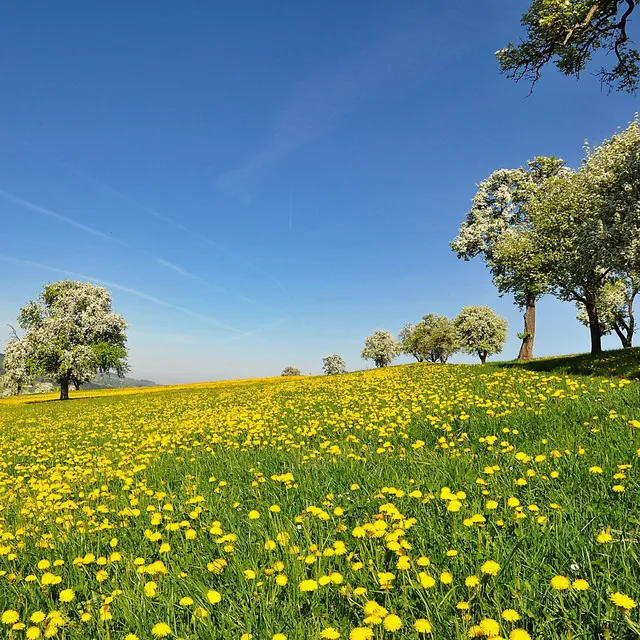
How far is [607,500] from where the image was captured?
12.6 ft

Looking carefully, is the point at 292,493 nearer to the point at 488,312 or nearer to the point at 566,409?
the point at 566,409

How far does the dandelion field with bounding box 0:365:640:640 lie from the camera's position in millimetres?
2533

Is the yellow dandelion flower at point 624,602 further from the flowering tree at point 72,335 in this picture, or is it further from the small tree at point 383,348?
the small tree at point 383,348

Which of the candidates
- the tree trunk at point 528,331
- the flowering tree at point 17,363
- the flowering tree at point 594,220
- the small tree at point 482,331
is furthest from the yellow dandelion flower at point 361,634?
the small tree at point 482,331

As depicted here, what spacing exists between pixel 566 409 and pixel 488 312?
2612 inches

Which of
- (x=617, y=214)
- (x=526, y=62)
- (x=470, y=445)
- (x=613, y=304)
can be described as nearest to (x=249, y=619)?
(x=470, y=445)

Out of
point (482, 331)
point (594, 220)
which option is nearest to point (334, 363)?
point (482, 331)

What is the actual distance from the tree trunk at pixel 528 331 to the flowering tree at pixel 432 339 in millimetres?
41753

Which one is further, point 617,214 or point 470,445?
point 617,214

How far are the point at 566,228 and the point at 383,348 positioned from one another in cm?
8828

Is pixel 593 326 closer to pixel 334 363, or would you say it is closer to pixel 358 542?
pixel 358 542

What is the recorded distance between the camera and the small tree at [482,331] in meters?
68.6

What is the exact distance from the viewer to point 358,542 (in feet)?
11.3

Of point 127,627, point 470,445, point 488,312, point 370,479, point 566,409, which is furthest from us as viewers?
point 488,312
